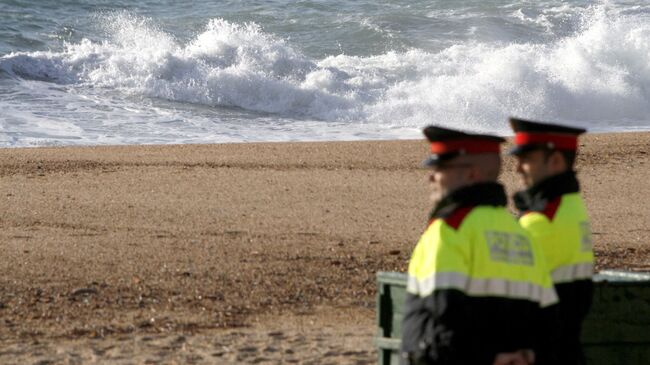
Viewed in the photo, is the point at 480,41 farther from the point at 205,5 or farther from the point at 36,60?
the point at 36,60

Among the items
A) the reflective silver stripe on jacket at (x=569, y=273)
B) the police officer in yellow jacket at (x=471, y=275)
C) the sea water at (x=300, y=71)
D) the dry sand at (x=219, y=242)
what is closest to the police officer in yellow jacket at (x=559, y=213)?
the reflective silver stripe on jacket at (x=569, y=273)

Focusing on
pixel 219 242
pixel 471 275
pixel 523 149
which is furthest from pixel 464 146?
pixel 219 242

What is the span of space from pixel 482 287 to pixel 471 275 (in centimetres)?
5

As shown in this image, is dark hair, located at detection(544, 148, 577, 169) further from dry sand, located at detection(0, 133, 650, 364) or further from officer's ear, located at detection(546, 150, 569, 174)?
dry sand, located at detection(0, 133, 650, 364)

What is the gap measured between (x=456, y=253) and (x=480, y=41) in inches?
1016

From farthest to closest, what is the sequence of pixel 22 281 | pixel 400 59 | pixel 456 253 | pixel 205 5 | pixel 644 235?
pixel 205 5
pixel 400 59
pixel 644 235
pixel 22 281
pixel 456 253

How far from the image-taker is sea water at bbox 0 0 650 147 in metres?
20.9

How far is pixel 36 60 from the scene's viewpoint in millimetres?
24641

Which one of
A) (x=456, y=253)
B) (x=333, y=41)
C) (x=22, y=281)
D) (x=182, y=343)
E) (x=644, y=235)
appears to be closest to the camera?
(x=456, y=253)

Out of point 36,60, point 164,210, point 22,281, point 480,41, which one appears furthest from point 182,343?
point 480,41

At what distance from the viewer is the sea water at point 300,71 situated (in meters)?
20.9

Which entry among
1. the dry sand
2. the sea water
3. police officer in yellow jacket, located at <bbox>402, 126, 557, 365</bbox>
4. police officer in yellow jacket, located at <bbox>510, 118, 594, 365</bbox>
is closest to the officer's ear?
police officer in yellow jacket, located at <bbox>510, 118, 594, 365</bbox>

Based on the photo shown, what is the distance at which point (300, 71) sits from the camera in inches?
998

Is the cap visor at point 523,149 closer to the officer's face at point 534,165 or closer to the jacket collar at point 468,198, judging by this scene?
the officer's face at point 534,165
